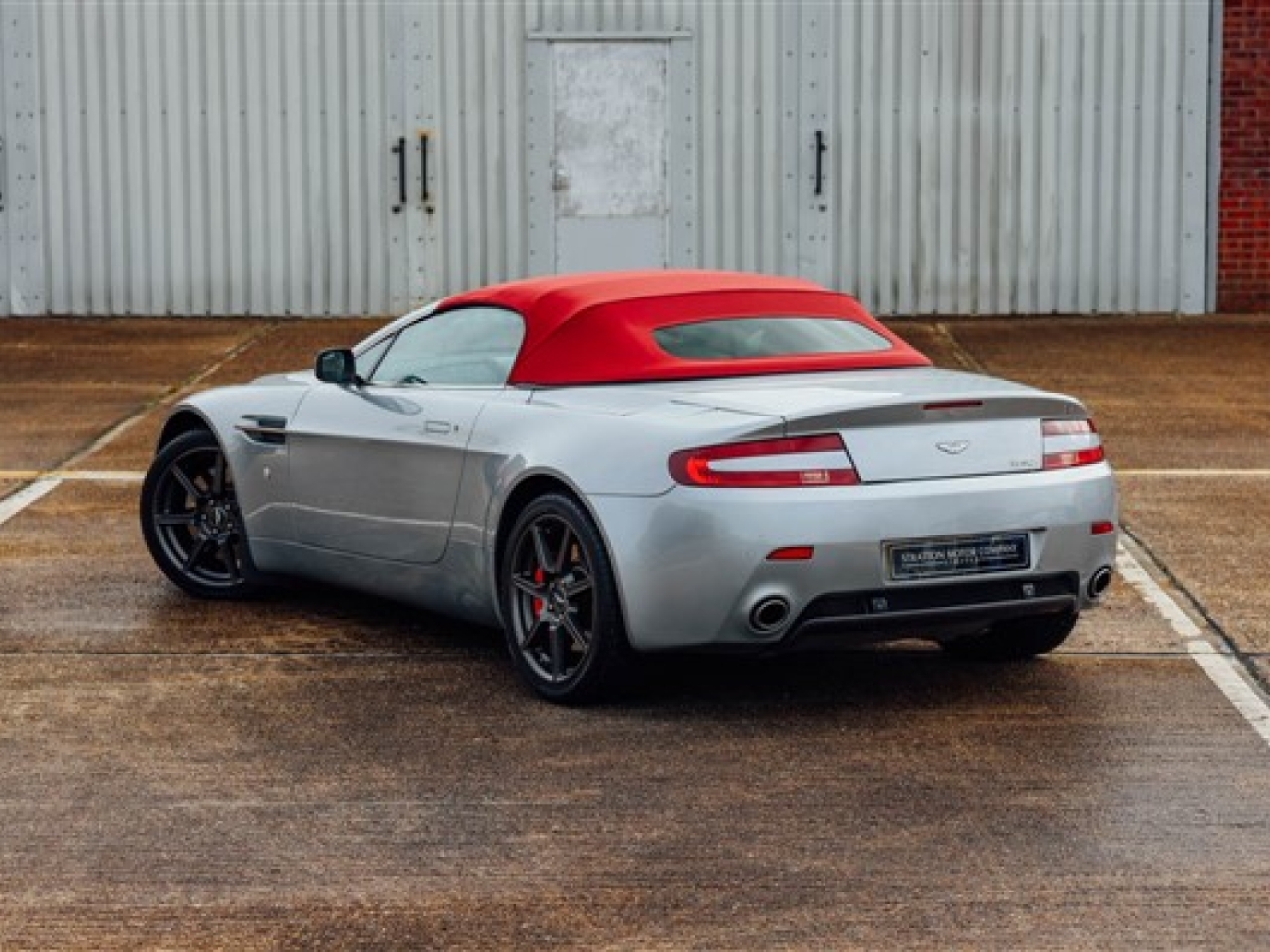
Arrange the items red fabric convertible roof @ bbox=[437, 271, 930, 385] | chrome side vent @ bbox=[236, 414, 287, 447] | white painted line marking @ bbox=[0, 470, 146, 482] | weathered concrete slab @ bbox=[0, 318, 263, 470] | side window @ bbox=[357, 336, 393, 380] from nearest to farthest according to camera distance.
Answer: red fabric convertible roof @ bbox=[437, 271, 930, 385] < side window @ bbox=[357, 336, 393, 380] < chrome side vent @ bbox=[236, 414, 287, 447] < white painted line marking @ bbox=[0, 470, 146, 482] < weathered concrete slab @ bbox=[0, 318, 263, 470]

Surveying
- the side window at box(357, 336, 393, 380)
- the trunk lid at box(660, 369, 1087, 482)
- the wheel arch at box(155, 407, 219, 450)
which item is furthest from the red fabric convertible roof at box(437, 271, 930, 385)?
the wheel arch at box(155, 407, 219, 450)

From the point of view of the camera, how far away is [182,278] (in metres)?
22.0

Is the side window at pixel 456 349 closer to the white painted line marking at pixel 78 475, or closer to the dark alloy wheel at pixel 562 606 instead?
the dark alloy wheel at pixel 562 606

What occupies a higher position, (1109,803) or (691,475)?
(691,475)

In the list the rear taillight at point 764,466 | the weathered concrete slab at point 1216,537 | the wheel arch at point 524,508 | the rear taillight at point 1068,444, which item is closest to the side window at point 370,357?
the wheel arch at point 524,508

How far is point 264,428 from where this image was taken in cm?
907

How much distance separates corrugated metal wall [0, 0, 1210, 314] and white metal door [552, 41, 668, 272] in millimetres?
247

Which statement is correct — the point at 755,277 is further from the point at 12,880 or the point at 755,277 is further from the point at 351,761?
the point at 12,880

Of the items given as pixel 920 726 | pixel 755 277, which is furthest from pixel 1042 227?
pixel 920 726

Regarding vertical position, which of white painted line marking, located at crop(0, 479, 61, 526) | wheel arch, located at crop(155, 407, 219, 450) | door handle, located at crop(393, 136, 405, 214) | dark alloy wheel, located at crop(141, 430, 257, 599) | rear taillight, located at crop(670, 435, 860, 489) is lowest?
white painted line marking, located at crop(0, 479, 61, 526)

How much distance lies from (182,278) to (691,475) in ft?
50.9

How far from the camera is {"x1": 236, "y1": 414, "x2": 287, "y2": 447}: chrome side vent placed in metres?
8.98

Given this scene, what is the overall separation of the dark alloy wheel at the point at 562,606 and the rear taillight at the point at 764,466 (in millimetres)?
393

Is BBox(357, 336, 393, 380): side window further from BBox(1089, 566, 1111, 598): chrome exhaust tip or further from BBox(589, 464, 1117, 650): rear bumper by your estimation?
BBox(1089, 566, 1111, 598): chrome exhaust tip
